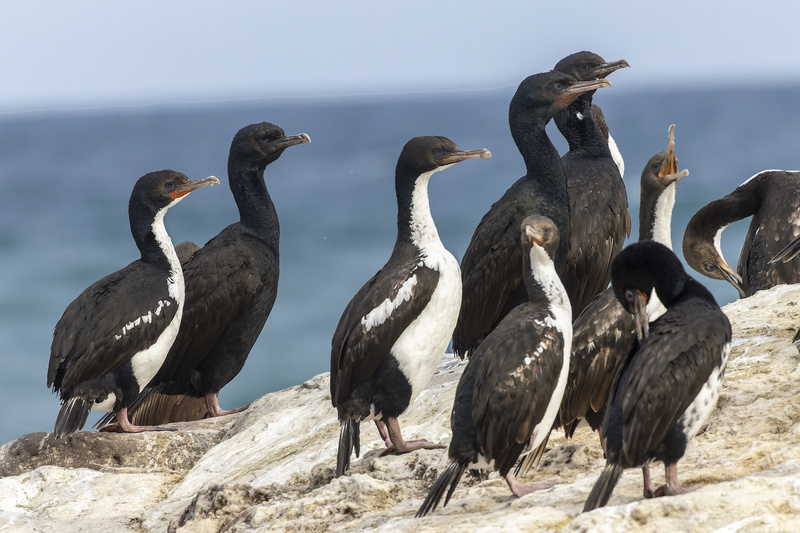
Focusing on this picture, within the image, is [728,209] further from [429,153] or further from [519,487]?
[519,487]

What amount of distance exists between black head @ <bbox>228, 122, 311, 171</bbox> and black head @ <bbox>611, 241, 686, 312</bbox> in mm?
→ 4881

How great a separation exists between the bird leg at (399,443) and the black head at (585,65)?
10.3 feet

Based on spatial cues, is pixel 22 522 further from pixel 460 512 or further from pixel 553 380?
pixel 553 380

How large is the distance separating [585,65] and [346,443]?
3599 millimetres

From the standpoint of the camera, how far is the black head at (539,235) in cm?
468

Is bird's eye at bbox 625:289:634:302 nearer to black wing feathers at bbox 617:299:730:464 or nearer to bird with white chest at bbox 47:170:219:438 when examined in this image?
black wing feathers at bbox 617:299:730:464

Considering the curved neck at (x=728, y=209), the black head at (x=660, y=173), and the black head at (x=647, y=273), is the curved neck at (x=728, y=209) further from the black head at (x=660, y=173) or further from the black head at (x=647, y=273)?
the black head at (x=647, y=273)

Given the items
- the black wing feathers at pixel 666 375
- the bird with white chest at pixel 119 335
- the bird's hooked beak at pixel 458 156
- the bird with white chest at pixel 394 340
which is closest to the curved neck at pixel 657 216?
the bird's hooked beak at pixel 458 156

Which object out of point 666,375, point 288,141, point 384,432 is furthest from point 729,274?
point 666,375

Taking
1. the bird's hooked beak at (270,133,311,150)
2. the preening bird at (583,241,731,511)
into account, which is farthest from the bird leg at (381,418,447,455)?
the bird's hooked beak at (270,133,311,150)

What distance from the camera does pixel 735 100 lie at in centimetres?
5531

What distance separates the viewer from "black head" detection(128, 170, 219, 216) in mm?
8055

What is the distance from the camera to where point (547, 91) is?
21.3 feet

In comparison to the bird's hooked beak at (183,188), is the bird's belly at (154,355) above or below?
below
